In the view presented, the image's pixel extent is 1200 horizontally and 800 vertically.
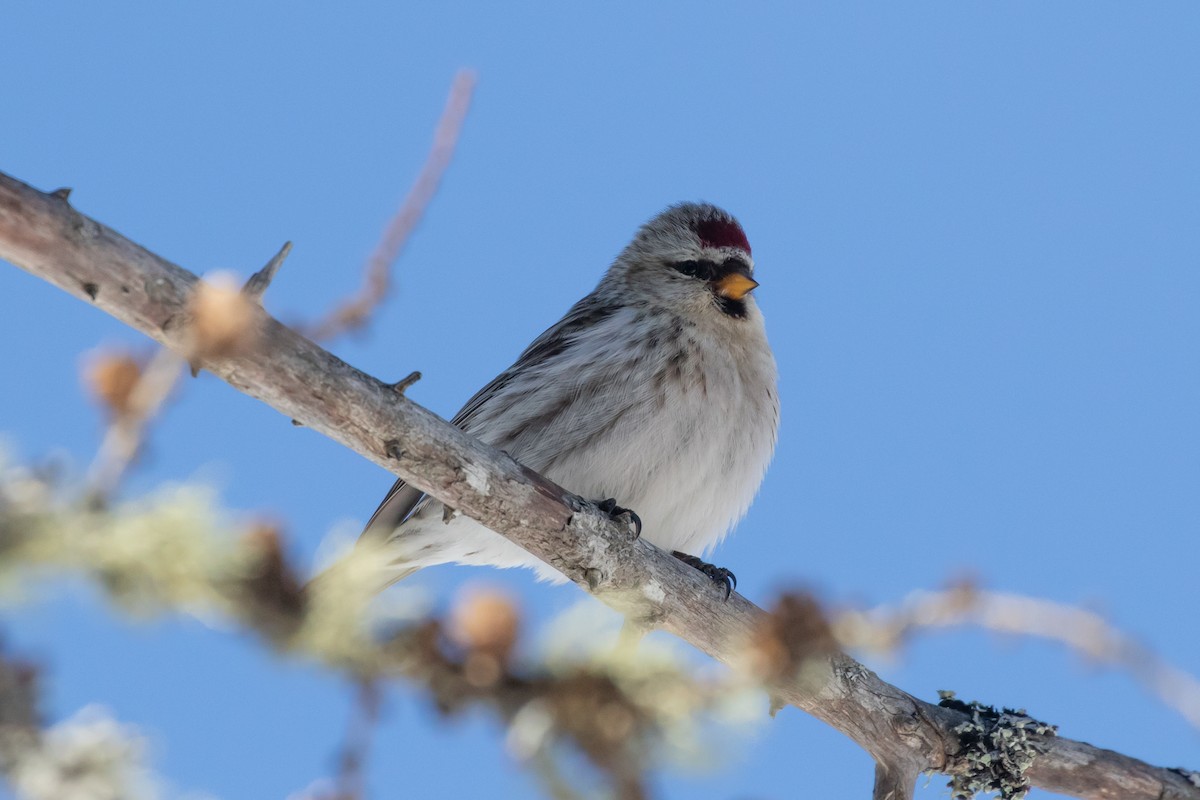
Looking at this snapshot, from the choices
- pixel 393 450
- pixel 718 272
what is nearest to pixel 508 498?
pixel 393 450

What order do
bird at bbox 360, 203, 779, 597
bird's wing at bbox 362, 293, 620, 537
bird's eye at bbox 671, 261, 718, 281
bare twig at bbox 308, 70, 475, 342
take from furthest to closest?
bird's eye at bbox 671, 261, 718, 281 → bird's wing at bbox 362, 293, 620, 537 → bird at bbox 360, 203, 779, 597 → bare twig at bbox 308, 70, 475, 342

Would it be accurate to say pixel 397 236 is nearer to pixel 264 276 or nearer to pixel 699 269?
pixel 264 276

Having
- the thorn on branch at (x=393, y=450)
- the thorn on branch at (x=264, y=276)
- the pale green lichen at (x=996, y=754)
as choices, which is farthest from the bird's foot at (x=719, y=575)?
the thorn on branch at (x=264, y=276)

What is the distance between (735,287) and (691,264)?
26 centimetres

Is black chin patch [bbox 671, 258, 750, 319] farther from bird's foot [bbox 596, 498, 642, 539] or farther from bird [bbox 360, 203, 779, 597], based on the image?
bird's foot [bbox 596, 498, 642, 539]

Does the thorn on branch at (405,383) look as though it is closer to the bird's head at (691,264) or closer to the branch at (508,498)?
the branch at (508,498)

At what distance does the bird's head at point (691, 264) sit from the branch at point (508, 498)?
1243 mm

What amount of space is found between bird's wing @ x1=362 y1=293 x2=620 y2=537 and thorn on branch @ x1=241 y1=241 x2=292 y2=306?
1.65m

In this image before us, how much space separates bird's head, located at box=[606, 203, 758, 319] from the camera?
4.23 m

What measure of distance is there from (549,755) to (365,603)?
301 mm

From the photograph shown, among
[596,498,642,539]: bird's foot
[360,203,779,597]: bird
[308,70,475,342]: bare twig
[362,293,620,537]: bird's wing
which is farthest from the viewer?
[362,293,620,537]: bird's wing

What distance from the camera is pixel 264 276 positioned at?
212 cm

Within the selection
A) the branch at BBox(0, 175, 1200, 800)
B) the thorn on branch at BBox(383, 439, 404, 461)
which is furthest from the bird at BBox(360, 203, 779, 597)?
the thorn on branch at BBox(383, 439, 404, 461)

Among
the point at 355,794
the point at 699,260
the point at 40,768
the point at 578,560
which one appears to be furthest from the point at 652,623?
the point at 40,768
